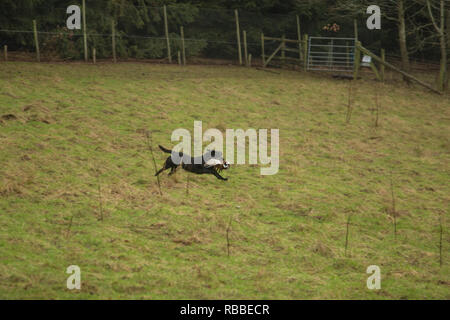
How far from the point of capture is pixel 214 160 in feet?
29.5

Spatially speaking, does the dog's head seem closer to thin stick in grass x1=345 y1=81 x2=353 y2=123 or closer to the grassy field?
the grassy field

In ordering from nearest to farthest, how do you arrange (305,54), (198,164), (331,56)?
(198,164), (305,54), (331,56)

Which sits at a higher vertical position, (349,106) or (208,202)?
(349,106)

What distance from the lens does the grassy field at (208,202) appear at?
224 inches

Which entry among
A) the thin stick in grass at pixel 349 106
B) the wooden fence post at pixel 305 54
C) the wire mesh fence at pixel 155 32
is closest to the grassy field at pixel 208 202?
the thin stick in grass at pixel 349 106

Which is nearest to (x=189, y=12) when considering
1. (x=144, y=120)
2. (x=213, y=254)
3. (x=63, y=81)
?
(x=63, y=81)

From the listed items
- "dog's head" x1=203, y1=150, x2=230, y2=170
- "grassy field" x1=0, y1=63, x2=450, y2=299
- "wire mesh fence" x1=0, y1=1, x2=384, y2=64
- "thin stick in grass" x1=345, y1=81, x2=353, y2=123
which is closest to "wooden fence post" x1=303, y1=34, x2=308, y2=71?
"wire mesh fence" x1=0, y1=1, x2=384, y2=64

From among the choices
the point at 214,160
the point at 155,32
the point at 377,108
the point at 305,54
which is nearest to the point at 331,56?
the point at 305,54

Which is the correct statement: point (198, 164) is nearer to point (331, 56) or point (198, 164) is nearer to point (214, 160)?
point (214, 160)

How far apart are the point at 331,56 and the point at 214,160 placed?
15395 millimetres

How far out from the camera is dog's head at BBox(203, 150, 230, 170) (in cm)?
895

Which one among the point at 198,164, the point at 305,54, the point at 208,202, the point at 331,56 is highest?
the point at 305,54

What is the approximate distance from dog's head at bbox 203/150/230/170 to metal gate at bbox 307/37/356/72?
13482mm
